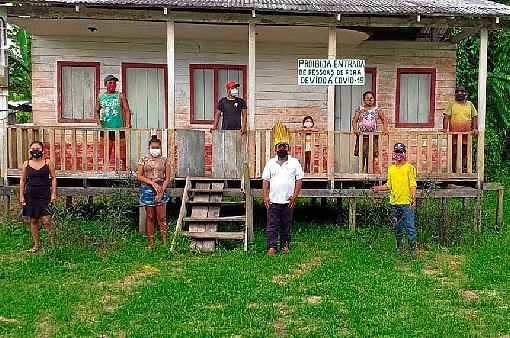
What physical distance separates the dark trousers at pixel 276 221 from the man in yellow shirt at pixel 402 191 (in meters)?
1.43

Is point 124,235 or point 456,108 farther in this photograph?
point 456,108

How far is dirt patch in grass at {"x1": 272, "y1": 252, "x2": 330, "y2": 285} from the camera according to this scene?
9.08 meters

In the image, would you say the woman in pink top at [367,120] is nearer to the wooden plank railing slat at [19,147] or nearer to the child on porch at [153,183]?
the child on porch at [153,183]

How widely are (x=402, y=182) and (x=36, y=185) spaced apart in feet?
17.1

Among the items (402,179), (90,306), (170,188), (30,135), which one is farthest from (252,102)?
(90,306)

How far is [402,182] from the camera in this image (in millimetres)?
10172

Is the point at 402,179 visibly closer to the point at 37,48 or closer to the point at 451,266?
the point at 451,266

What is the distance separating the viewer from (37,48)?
1432 centimetres

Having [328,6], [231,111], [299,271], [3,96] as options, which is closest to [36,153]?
[3,96]

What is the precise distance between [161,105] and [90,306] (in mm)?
7362

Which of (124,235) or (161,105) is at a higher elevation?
(161,105)

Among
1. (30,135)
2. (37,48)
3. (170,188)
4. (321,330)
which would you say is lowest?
(321,330)

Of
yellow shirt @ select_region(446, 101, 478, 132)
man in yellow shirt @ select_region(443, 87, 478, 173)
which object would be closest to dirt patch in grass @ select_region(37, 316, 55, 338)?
man in yellow shirt @ select_region(443, 87, 478, 173)

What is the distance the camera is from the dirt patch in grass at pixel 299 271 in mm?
9078
